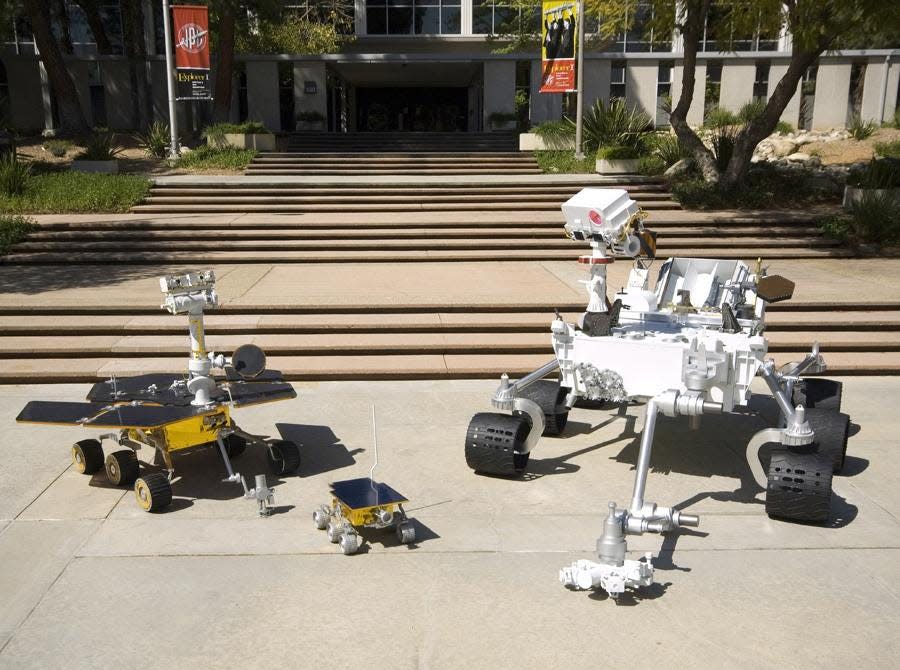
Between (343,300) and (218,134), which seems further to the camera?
(218,134)

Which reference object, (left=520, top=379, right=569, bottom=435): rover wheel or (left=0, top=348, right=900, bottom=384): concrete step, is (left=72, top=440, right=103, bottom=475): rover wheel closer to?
(left=0, top=348, right=900, bottom=384): concrete step

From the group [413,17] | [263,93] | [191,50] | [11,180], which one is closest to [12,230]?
[11,180]

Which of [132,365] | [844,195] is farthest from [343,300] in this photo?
[844,195]

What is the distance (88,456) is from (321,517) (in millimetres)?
2047

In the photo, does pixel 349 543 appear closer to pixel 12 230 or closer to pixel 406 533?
pixel 406 533

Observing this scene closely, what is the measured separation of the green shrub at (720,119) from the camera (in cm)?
2735

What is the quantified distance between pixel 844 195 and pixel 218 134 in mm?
16126

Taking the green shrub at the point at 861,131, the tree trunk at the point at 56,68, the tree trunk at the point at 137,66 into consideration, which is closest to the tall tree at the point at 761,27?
the green shrub at the point at 861,131

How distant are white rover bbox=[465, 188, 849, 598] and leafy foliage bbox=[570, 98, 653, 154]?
49.8 feet

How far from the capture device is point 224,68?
25141 mm

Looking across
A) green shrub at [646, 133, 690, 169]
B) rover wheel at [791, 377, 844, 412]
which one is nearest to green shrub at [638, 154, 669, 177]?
green shrub at [646, 133, 690, 169]

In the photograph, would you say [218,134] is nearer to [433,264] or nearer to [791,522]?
[433,264]

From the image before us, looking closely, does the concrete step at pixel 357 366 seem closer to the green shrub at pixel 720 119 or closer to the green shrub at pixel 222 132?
the green shrub at pixel 222 132

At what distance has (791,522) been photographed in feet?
17.9
